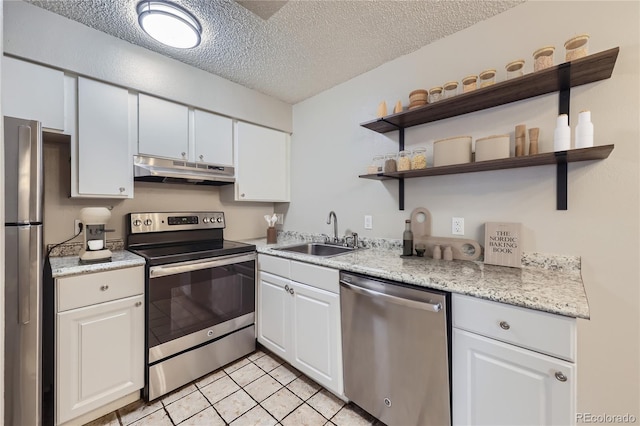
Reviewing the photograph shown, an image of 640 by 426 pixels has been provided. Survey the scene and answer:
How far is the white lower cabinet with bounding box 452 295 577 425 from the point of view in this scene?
39.4 inches

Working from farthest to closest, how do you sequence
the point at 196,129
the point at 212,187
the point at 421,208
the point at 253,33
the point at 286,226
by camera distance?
the point at 286,226
the point at 212,187
the point at 196,129
the point at 421,208
the point at 253,33

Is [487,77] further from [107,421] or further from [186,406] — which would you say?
[107,421]

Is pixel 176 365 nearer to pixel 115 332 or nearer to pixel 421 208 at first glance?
pixel 115 332

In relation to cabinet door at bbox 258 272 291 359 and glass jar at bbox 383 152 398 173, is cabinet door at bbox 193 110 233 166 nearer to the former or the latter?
cabinet door at bbox 258 272 291 359

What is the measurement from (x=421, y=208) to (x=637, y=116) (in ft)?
3.54

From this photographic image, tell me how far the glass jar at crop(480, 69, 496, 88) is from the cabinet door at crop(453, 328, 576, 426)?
4.31ft

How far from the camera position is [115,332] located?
161cm

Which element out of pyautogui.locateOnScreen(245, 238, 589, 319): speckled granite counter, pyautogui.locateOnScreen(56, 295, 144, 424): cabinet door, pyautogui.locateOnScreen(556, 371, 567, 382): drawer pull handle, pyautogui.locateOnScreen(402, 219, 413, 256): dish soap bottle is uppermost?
pyautogui.locateOnScreen(402, 219, 413, 256): dish soap bottle

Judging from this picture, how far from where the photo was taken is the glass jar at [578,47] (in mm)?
1250

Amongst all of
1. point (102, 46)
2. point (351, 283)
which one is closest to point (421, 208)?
point (351, 283)

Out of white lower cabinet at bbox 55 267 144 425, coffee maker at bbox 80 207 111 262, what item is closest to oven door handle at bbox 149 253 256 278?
white lower cabinet at bbox 55 267 144 425

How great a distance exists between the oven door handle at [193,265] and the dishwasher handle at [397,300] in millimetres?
902

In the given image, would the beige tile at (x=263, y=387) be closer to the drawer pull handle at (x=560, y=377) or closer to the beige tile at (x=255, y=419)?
the beige tile at (x=255, y=419)

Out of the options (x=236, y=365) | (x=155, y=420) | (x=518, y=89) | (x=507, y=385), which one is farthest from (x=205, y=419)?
(x=518, y=89)
